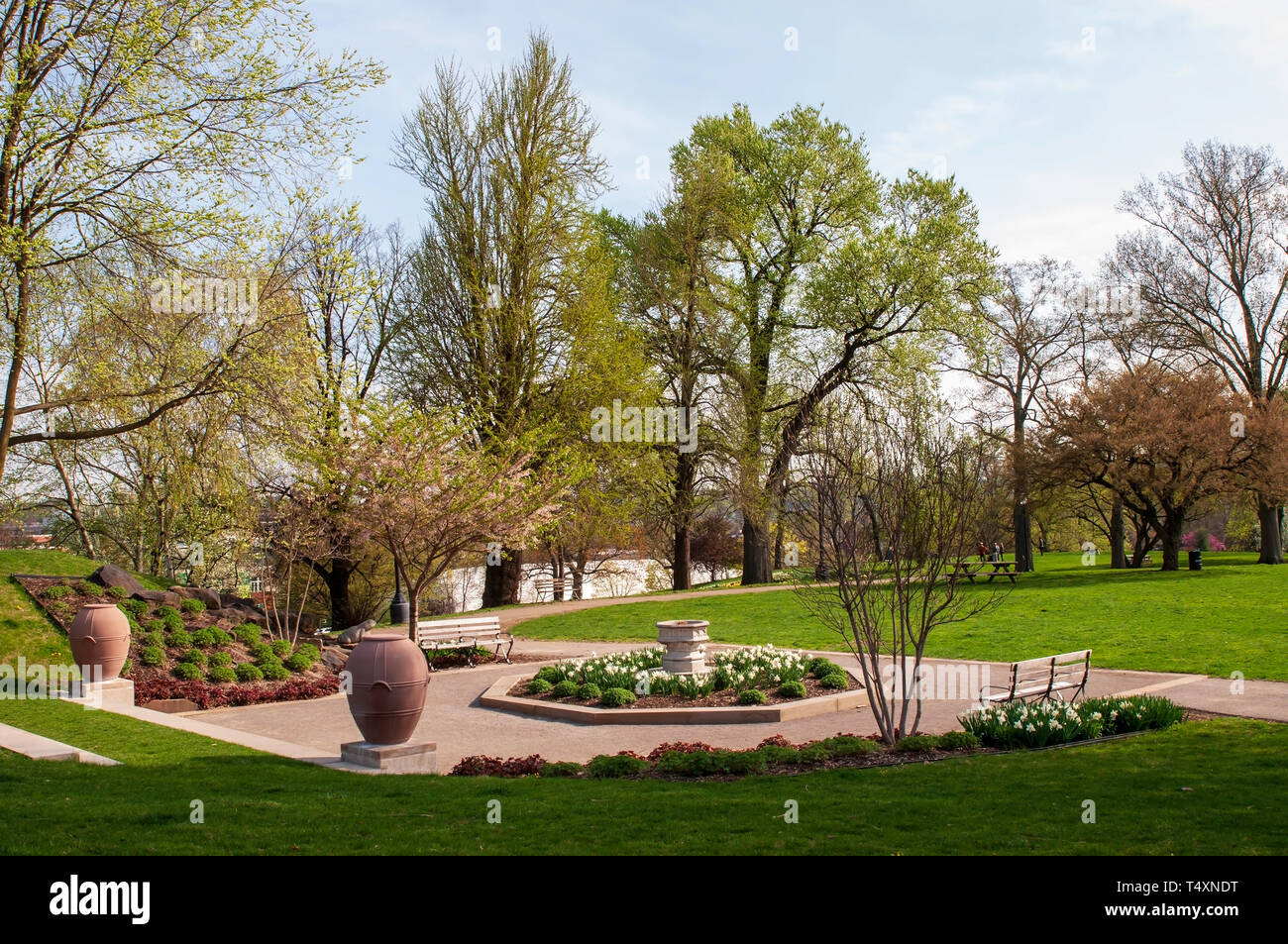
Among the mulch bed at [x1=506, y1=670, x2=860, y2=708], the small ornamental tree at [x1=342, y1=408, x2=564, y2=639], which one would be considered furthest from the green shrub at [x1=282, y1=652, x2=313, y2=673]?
the mulch bed at [x1=506, y1=670, x2=860, y2=708]

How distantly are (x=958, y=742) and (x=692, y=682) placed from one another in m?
4.15

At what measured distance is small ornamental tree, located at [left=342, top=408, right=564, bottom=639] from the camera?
17.0m

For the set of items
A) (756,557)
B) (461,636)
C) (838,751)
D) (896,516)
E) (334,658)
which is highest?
(896,516)

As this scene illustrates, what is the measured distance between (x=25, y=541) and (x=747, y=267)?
27935 mm

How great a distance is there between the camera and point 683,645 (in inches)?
545

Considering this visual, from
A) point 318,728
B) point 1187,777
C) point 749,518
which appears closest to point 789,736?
point 1187,777

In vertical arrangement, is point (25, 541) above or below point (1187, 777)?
above

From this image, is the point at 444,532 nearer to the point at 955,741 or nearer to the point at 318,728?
the point at 318,728

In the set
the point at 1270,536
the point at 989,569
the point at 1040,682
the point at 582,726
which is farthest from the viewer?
the point at 989,569

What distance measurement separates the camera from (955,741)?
31.2ft

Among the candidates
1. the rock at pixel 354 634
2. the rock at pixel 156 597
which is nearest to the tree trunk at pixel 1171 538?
the rock at pixel 354 634

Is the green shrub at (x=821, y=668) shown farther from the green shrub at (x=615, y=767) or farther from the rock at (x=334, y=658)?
the rock at (x=334, y=658)

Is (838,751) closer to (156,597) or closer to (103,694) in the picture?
(103,694)

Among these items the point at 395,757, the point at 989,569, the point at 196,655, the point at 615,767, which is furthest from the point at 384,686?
the point at 989,569
